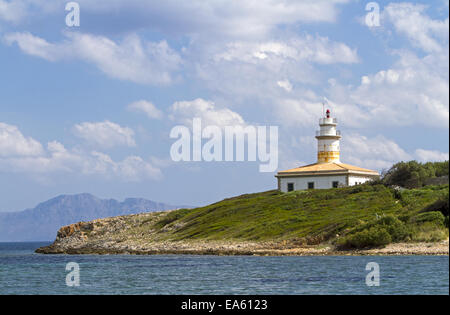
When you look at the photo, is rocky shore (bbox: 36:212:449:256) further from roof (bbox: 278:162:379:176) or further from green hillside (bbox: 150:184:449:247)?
roof (bbox: 278:162:379:176)

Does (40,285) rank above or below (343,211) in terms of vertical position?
below

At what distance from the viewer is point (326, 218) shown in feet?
258

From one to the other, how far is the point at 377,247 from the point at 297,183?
34666 mm

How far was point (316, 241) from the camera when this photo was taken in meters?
70.9

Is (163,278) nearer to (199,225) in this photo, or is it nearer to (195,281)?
(195,281)

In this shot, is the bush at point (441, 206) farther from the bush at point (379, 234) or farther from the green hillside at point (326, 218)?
the bush at point (379, 234)

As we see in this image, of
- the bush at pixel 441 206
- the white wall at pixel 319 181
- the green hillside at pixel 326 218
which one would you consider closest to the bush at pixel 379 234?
the green hillside at pixel 326 218

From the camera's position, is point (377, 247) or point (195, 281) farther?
point (377, 247)

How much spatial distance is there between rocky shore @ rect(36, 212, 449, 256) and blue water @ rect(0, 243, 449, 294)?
4.34m

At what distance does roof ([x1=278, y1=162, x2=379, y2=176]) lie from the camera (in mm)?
95562

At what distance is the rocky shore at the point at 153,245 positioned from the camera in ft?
203
